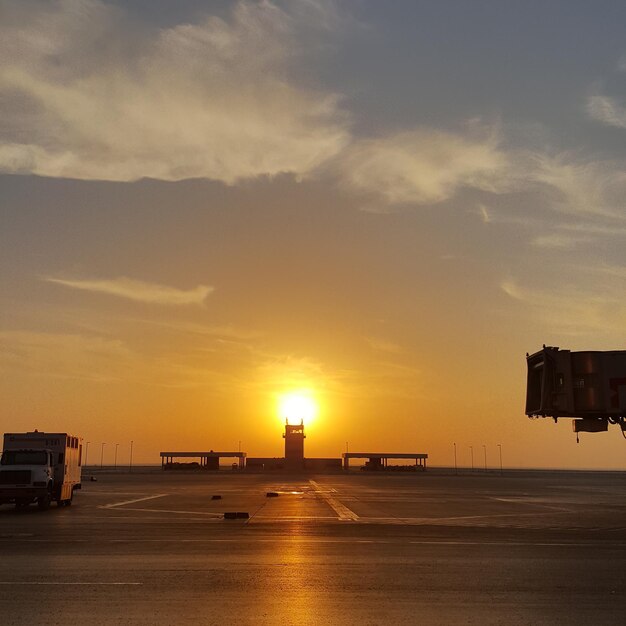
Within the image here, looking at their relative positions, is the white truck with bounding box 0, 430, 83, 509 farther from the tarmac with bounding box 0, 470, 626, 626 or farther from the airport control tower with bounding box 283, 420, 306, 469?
the airport control tower with bounding box 283, 420, 306, 469

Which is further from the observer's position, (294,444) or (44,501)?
(294,444)

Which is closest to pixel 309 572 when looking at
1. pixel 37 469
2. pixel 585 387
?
pixel 585 387

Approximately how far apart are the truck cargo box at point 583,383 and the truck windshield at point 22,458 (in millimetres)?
25479

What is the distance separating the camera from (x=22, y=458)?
38.7m

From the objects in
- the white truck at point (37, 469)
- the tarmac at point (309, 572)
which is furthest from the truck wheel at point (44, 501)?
the tarmac at point (309, 572)

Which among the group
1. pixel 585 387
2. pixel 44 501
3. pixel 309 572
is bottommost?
pixel 309 572

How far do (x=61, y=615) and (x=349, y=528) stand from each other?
1711cm

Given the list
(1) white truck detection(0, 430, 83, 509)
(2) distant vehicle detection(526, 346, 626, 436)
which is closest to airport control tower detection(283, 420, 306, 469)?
(1) white truck detection(0, 430, 83, 509)

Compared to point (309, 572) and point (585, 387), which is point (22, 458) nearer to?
point (309, 572)

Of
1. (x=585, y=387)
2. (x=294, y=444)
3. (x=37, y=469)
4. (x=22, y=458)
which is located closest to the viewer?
(x=585, y=387)

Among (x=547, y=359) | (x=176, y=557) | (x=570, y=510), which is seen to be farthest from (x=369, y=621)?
(x=570, y=510)

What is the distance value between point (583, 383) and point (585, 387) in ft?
0.63

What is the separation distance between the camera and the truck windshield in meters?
38.6

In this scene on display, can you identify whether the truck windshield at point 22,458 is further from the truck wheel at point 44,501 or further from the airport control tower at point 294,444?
the airport control tower at point 294,444
